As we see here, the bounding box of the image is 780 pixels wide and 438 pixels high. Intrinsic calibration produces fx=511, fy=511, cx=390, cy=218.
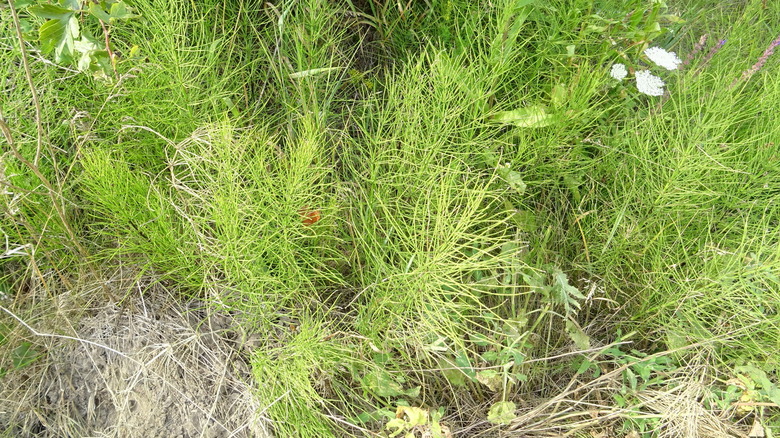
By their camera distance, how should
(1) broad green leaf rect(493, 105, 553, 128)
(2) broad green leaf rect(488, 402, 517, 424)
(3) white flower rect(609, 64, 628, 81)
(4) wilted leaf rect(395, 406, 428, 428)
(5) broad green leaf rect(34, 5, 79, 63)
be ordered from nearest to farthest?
(5) broad green leaf rect(34, 5, 79, 63)
(4) wilted leaf rect(395, 406, 428, 428)
(2) broad green leaf rect(488, 402, 517, 424)
(1) broad green leaf rect(493, 105, 553, 128)
(3) white flower rect(609, 64, 628, 81)

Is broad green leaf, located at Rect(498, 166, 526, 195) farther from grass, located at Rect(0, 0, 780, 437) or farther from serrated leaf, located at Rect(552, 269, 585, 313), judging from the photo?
serrated leaf, located at Rect(552, 269, 585, 313)

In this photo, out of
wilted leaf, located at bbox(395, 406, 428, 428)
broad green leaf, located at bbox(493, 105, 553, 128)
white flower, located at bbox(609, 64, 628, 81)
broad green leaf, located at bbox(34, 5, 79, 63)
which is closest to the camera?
broad green leaf, located at bbox(34, 5, 79, 63)

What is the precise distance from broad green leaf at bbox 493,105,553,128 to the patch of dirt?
1.01 metres

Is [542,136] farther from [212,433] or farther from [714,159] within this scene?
[212,433]

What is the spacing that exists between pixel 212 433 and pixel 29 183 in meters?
0.87

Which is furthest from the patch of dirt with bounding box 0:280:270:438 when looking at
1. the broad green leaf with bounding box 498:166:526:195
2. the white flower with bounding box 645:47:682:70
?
the white flower with bounding box 645:47:682:70

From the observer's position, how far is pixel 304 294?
1.48 meters

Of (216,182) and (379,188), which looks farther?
(379,188)

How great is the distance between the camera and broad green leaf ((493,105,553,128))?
1.49 meters

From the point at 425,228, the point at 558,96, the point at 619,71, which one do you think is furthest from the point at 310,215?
Result: the point at 619,71

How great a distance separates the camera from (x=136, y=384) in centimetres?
140

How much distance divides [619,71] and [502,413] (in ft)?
3.65

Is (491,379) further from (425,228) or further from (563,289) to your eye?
(425,228)

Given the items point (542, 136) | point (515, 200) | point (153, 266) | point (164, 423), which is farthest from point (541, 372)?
point (153, 266)
